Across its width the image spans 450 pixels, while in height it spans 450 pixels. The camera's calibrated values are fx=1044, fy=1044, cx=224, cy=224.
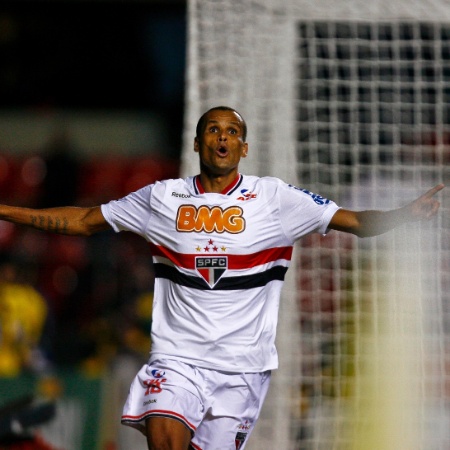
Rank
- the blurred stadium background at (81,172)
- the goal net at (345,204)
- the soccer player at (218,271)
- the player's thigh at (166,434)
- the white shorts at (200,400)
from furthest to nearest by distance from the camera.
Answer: the blurred stadium background at (81,172)
the goal net at (345,204)
the soccer player at (218,271)
the white shorts at (200,400)
the player's thigh at (166,434)

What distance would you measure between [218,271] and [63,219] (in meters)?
0.87

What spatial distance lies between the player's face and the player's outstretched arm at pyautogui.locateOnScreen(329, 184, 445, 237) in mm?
583

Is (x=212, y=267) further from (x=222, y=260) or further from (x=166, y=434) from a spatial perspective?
(x=166, y=434)

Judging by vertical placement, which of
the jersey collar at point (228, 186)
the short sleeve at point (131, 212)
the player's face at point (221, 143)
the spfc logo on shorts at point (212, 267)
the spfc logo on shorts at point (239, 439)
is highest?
the player's face at point (221, 143)

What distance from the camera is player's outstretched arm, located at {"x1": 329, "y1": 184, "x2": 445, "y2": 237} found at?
4.77 meters

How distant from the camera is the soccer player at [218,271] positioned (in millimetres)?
5043

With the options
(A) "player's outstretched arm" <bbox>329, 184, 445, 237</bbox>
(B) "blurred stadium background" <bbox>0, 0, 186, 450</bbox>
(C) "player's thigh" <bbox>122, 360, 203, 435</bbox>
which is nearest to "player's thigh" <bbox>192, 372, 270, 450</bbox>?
(C) "player's thigh" <bbox>122, 360, 203, 435</bbox>

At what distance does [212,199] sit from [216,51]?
243cm

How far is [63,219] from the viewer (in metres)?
5.31

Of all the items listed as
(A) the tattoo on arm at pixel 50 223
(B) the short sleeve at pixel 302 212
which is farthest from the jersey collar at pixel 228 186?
(A) the tattoo on arm at pixel 50 223

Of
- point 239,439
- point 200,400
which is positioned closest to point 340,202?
point 239,439

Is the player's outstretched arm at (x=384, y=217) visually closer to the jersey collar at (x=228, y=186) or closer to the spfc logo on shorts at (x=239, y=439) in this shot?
the jersey collar at (x=228, y=186)

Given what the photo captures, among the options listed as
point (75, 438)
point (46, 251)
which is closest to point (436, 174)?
point (75, 438)

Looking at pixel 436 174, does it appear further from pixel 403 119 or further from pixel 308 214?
pixel 308 214
